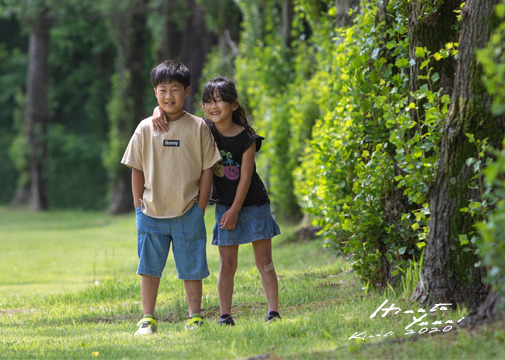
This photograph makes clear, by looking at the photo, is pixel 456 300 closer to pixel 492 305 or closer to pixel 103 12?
pixel 492 305

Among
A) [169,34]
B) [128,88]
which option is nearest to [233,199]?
[169,34]

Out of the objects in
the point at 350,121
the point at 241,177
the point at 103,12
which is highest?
the point at 103,12

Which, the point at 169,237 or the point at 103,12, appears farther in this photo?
the point at 103,12

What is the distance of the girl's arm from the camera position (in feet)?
16.3

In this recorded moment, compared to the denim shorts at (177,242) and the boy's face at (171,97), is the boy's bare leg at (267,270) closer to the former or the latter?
the denim shorts at (177,242)

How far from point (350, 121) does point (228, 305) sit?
77.1 inches

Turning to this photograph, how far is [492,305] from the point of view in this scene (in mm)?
3729

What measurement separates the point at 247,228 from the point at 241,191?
0.97ft

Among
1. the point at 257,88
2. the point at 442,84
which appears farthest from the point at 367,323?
the point at 257,88

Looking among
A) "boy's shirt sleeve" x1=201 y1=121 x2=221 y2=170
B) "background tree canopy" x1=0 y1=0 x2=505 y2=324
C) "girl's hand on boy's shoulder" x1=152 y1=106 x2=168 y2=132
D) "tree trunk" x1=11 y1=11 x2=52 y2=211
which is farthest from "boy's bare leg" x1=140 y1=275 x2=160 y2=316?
"tree trunk" x1=11 y1=11 x2=52 y2=211

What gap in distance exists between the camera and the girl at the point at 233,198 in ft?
16.6

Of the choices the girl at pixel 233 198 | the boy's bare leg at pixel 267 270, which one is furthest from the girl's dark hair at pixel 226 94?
the boy's bare leg at pixel 267 270

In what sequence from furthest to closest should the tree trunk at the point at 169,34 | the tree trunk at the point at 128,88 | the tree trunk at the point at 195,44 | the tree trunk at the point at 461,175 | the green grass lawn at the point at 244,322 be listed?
the tree trunk at the point at 128,88 < the tree trunk at the point at 169,34 < the tree trunk at the point at 195,44 < the tree trunk at the point at 461,175 < the green grass lawn at the point at 244,322

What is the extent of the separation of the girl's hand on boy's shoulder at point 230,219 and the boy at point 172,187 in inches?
7.5
